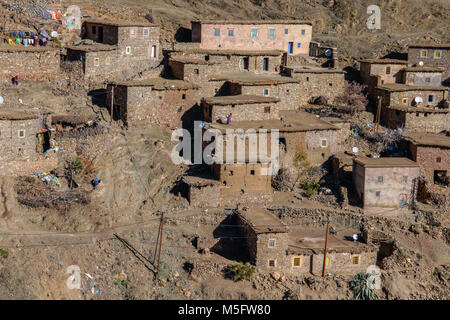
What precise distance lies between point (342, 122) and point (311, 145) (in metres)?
3.09

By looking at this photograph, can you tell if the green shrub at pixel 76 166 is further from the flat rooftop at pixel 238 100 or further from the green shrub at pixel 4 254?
the flat rooftop at pixel 238 100

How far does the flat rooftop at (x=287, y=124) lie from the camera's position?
4931 centimetres

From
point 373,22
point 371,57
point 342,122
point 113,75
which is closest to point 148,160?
point 113,75

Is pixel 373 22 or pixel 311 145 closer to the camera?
pixel 311 145

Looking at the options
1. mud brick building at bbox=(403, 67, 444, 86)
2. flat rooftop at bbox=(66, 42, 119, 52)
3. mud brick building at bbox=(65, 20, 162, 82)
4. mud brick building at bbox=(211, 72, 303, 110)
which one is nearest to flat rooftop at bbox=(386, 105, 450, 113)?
mud brick building at bbox=(403, 67, 444, 86)

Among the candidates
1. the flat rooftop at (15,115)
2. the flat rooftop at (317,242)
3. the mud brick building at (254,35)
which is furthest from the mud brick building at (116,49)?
the flat rooftop at (317,242)

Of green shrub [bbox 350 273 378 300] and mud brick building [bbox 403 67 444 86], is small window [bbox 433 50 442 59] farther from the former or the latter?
green shrub [bbox 350 273 378 300]

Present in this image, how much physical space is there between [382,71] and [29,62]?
2296 centimetres

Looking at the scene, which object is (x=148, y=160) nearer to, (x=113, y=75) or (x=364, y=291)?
(x=113, y=75)

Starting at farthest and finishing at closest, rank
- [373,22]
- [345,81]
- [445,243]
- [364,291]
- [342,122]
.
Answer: [373,22] → [345,81] → [342,122] → [445,243] → [364,291]

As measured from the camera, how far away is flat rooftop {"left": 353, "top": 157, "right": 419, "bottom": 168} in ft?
158

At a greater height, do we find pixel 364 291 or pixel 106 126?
pixel 106 126

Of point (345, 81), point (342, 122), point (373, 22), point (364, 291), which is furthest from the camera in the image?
point (373, 22)

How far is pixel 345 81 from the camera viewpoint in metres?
57.4
